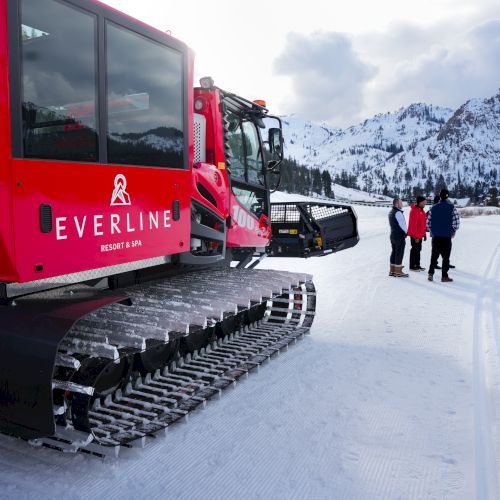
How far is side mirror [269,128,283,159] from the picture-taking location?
651cm

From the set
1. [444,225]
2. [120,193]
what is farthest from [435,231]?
[120,193]

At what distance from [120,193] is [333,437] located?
7.53ft

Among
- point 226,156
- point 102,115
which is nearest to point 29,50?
point 102,115

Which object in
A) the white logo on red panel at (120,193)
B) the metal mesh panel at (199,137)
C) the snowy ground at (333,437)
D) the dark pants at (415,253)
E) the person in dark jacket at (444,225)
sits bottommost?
the snowy ground at (333,437)

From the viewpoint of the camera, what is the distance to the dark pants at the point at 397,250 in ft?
34.6

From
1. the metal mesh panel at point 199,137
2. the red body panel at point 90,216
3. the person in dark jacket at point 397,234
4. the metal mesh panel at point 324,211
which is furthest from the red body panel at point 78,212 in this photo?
the person in dark jacket at point 397,234

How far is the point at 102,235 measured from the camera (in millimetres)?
3645

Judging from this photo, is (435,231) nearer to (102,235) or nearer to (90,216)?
(102,235)

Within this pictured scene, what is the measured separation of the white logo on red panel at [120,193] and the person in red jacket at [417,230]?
29.4 ft

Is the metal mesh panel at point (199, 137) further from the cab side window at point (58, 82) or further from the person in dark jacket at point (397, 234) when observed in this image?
the person in dark jacket at point (397, 234)

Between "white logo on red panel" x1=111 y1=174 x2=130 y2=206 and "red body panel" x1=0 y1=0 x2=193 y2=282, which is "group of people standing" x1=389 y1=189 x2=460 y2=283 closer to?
"red body panel" x1=0 y1=0 x2=193 y2=282

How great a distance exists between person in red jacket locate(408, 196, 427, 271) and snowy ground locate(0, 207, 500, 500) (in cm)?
506

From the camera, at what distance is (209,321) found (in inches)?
Result: 177

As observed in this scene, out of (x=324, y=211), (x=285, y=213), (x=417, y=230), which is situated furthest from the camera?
(x=417, y=230)
